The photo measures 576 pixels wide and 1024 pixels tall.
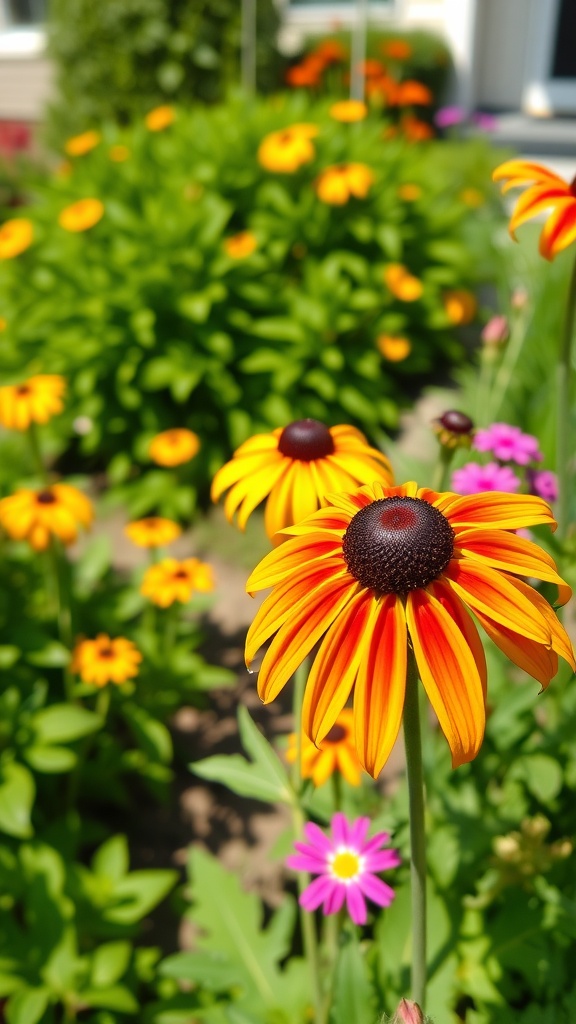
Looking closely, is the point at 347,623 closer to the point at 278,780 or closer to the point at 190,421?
the point at 278,780

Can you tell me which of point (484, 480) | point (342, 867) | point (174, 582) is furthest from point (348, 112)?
point (342, 867)

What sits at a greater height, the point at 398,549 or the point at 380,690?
the point at 398,549

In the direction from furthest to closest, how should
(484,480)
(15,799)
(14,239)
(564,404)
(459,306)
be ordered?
(459,306), (14,239), (15,799), (484,480), (564,404)

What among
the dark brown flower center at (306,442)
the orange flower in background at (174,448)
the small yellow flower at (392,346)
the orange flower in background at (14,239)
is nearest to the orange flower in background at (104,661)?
the orange flower in background at (174,448)

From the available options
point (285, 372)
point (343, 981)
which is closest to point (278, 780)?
point (343, 981)

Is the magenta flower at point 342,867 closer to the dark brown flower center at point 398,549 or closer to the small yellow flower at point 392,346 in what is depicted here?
the dark brown flower center at point 398,549

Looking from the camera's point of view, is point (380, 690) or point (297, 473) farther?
point (297, 473)

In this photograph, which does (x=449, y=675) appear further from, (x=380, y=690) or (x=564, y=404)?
(x=564, y=404)
